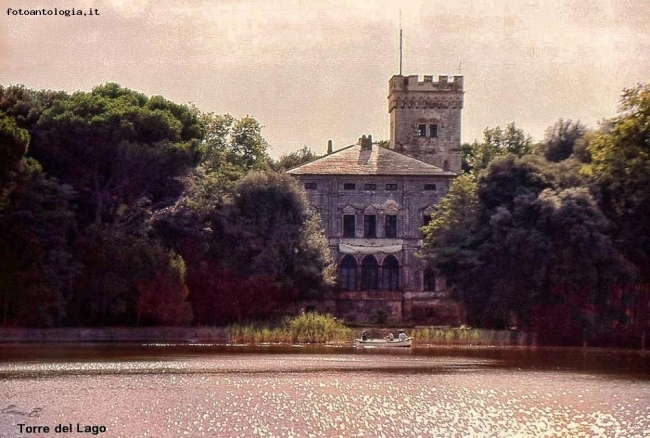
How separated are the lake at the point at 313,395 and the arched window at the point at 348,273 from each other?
3067 centimetres

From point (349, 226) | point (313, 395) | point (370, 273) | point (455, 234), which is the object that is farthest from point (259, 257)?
point (313, 395)

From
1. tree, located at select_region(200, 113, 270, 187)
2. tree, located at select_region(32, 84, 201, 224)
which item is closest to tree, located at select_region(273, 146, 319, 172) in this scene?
tree, located at select_region(200, 113, 270, 187)

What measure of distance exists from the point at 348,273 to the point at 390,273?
260 centimetres

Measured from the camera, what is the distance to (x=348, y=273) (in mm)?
85375

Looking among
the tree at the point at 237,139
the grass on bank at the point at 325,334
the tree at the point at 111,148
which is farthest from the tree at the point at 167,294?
the tree at the point at 237,139

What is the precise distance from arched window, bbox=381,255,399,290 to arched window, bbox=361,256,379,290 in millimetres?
435

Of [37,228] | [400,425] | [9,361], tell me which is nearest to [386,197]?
[37,228]

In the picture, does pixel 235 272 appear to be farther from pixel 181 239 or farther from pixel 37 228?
pixel 37 228

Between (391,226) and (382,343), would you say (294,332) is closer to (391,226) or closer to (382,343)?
(382,343)

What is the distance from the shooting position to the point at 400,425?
32.7 meters

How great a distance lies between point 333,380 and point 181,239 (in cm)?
2581

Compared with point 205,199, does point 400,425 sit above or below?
below

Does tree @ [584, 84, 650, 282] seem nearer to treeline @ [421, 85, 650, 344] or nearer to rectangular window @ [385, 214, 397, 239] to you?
treeline @ [421, 85, 650, 344]

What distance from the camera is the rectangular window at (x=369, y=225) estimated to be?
281 feet
